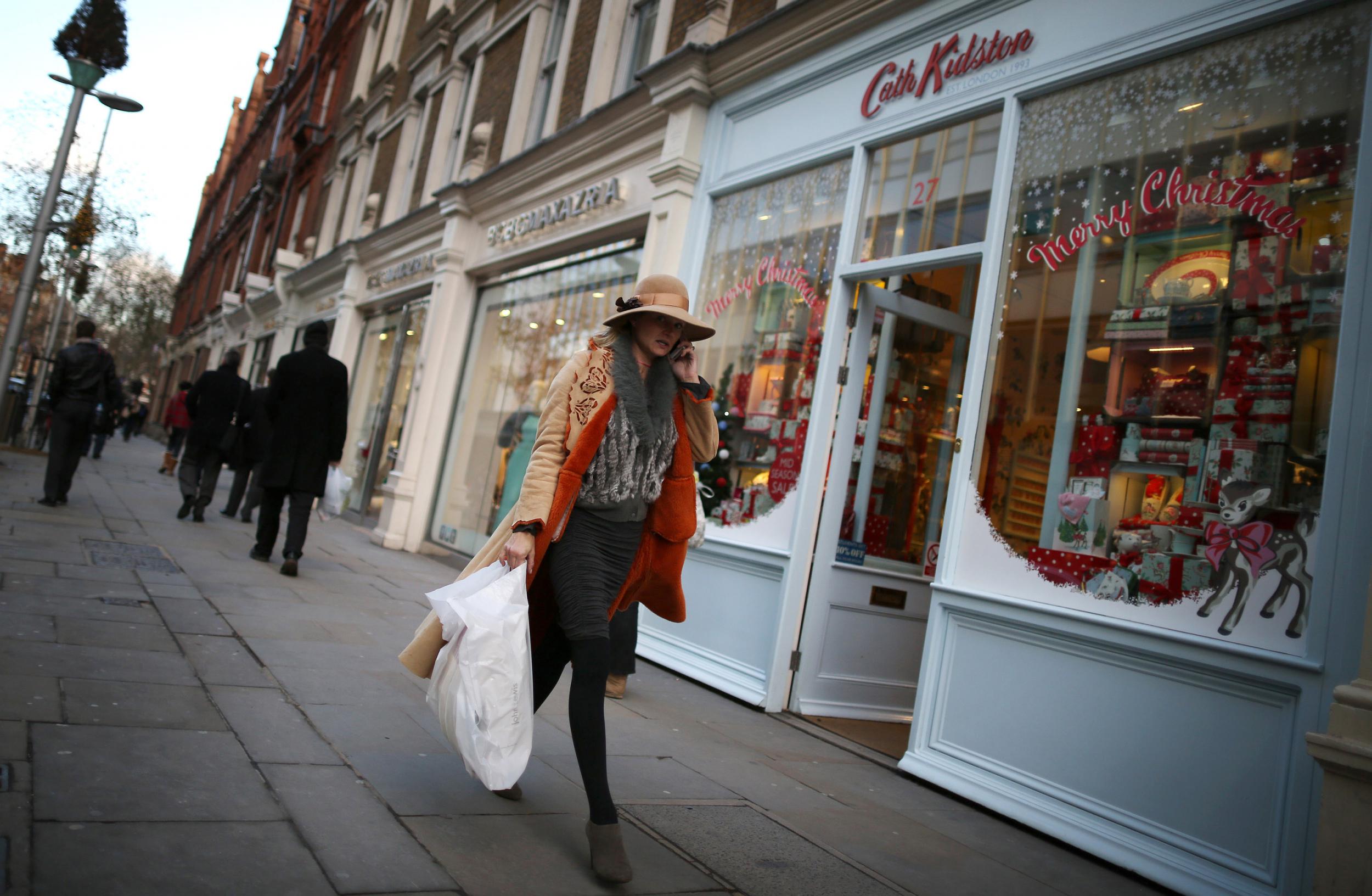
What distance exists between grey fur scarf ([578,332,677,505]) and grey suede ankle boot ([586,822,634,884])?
965 millimetres

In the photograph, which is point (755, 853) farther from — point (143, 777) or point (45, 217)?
point (45, 217)

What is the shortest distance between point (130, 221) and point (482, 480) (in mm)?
16967

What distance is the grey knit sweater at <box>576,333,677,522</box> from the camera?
3096 millimetres

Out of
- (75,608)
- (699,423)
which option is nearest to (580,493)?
(699,423)

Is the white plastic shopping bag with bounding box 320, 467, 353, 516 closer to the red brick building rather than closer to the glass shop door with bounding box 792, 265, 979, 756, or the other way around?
the glass shop door with bounding box 792, 265, 979, 756

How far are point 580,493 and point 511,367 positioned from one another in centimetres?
805

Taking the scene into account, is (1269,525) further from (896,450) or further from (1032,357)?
(896,450)

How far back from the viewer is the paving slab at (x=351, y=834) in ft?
8.12

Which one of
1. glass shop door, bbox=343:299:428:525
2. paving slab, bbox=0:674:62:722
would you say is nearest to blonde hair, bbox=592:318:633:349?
paving slab, bbox=0:674:62:722

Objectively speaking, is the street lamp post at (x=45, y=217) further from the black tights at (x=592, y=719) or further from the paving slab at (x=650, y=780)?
the black tights at (x=592, y=719)

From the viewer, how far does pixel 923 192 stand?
19.3 feet

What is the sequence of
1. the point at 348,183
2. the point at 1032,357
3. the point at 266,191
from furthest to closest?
the point at 266,191, the point at 348,183, the point at 1032,357

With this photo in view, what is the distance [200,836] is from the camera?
2.54 metres

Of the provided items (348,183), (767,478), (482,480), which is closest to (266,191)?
(348,183)
